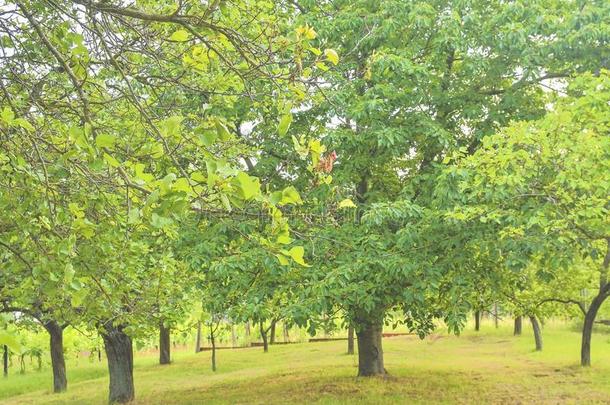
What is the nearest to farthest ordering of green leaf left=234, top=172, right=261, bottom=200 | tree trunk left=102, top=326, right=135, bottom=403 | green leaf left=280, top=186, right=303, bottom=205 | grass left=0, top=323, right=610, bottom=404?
green leaf left=234, top=172, right=261, bottom=200, green leaf left=280, top=186, right=303, bottom=205, grass left=0, top=323, right=610, bottom=404, tree trunk left=102, top=326, right=135, bottom=403

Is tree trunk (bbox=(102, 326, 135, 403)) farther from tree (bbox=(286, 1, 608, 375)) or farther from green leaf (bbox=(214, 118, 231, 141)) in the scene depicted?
green leaf (bbox=(214, 118, 231, 141))

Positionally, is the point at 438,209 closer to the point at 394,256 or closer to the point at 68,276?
the point at 394,256

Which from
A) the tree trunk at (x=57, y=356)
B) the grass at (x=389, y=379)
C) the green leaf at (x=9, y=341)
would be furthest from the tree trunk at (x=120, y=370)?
the green leaf at (x=9, y=341)

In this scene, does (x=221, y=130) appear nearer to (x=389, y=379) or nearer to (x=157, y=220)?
(x=157, y=220)

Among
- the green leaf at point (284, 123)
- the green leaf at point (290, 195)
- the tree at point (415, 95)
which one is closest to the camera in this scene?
the green leaf at point (290, 195)

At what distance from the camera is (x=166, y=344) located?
3216cm

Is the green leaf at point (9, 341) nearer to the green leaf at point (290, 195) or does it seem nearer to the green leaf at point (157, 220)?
the green leaf at point (157, 220)

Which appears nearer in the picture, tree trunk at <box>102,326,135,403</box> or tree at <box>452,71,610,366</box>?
tree at <box>452,71,610,366</box>

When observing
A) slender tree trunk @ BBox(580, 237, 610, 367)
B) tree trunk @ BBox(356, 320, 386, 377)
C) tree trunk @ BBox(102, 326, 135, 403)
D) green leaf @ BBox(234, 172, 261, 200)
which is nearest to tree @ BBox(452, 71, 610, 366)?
green leaf @ BBox(234, 172, 261, 200)

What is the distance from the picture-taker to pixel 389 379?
57.7ft

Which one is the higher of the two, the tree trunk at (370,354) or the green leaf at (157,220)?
the green leaf at (157,220)

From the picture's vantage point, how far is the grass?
51.8 feet

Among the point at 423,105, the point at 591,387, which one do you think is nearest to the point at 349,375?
the point at 591,387

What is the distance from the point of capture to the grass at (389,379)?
15.8 m
